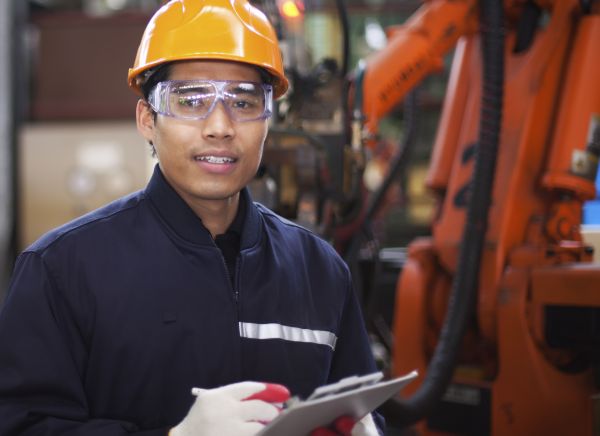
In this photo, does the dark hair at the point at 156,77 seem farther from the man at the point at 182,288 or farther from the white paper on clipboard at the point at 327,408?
the white paper on clipboard at the point at 327,408

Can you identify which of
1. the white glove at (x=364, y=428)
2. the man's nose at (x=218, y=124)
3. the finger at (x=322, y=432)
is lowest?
the white glove at (x=364, y=428)

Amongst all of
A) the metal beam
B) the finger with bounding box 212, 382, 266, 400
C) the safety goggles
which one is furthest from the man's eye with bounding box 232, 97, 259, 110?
the metal beam

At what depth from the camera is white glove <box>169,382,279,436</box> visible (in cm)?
149

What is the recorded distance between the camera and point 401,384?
158 centimetres

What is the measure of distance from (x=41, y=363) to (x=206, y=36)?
0.78 meters

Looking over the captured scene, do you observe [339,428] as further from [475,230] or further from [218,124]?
[475,230]

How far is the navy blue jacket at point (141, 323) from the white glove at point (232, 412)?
147mm

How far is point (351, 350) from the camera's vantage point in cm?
203

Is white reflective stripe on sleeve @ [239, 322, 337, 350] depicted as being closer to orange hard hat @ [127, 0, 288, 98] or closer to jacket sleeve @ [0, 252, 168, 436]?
jacket sleeve @ [0, 252, 168, 436]

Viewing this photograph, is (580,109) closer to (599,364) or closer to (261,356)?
(599,364)

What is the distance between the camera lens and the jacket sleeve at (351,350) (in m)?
2.02

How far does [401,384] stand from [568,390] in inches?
84.3

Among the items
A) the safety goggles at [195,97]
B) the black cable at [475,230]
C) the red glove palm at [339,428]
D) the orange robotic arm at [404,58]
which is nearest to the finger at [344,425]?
the red glove palm at [339,428]

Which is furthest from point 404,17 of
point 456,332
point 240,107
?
point 240,107
